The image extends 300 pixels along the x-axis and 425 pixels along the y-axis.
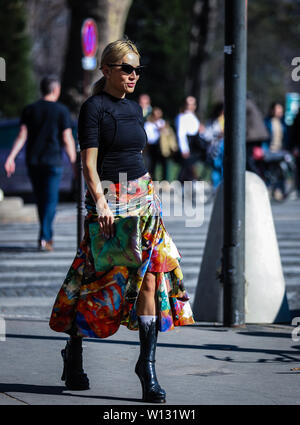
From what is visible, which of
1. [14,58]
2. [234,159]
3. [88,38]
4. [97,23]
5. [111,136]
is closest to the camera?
[111,136]

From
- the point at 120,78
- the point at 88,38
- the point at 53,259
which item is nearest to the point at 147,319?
the point at 120,78

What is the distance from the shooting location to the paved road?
844 centimetres

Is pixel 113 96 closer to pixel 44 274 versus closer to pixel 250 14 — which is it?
pixel 44 274

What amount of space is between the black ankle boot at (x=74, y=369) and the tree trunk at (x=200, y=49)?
2995 cm

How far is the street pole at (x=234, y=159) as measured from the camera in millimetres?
7125

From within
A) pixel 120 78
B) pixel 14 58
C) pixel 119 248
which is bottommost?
pixel 119 248

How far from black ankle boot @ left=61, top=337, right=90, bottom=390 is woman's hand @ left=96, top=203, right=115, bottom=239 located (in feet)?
2.02

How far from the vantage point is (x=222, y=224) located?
7.57 meters

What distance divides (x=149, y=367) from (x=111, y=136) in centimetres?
115

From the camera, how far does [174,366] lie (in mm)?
5910

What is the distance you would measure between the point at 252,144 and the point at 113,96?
11.4 m

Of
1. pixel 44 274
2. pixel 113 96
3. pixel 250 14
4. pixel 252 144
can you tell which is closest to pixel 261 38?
pixel 250 14

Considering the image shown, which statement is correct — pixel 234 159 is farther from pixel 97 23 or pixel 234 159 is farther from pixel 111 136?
pixel 97 23
